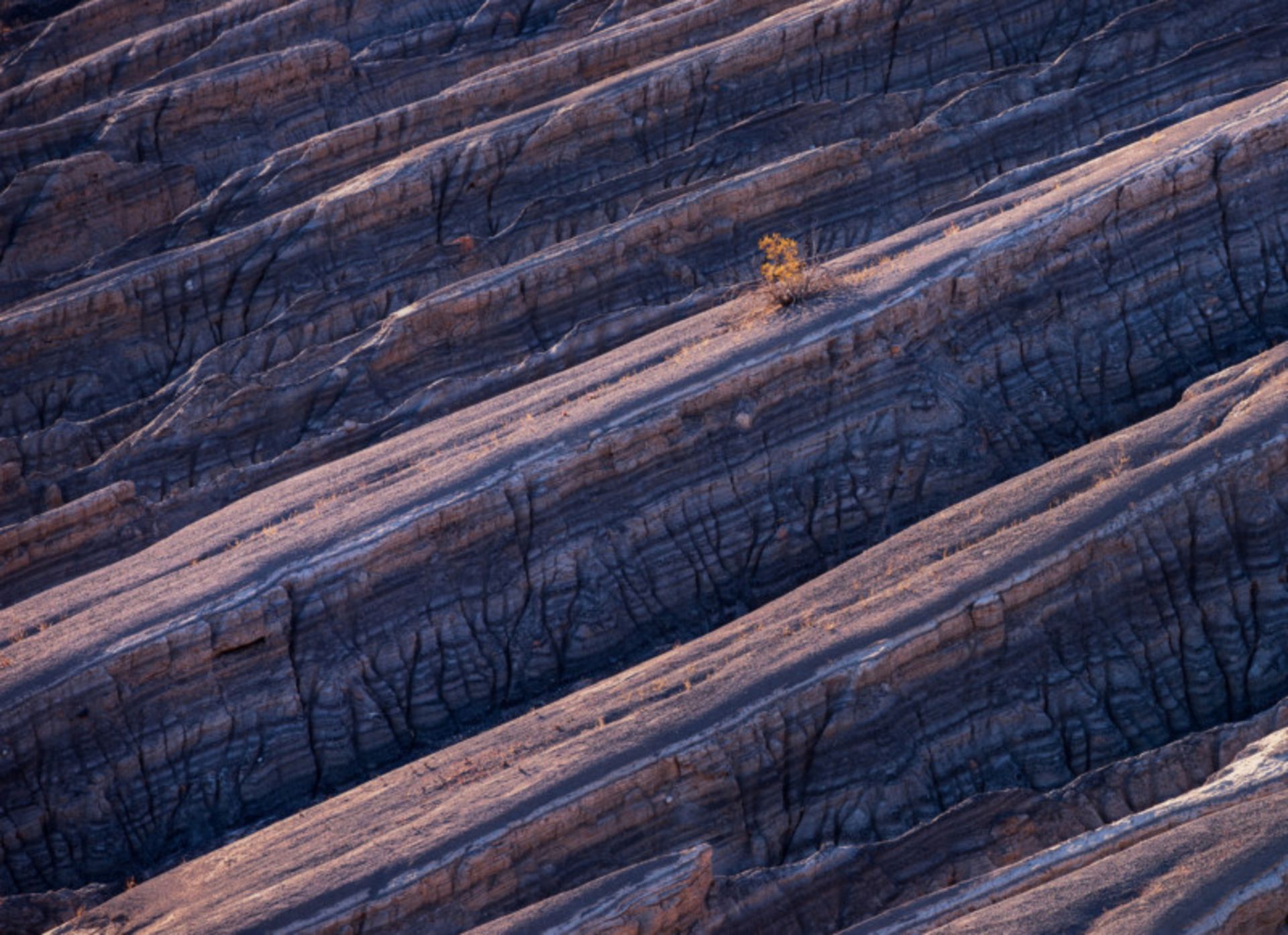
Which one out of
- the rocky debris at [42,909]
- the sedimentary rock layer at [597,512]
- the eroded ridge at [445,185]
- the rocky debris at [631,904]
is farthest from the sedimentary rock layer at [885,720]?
the eroded ridge at [445,185]

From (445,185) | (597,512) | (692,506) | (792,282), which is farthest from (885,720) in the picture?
(445,185)

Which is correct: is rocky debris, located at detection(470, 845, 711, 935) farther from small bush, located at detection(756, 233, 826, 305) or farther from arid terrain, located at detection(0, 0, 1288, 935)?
small bush, located at detection(756, 233, 826, 305)

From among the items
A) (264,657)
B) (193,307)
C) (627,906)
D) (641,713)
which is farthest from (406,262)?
(627,906)

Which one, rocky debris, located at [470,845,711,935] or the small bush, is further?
the small bush

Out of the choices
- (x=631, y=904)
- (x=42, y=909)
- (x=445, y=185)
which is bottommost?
(x=631, y=904)

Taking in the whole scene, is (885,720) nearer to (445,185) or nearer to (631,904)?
(631,904)

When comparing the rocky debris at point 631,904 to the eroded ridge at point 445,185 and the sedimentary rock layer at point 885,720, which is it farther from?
the eroded ridge at point 445,185

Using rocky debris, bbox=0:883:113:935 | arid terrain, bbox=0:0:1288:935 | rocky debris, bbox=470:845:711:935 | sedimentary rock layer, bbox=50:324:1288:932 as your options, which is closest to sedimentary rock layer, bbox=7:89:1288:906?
arid terrain, bbox=0:0:1288:935

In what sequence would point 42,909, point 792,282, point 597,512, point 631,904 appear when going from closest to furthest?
point 631,904 → point 42,909 → point 597,512 → point 792,282

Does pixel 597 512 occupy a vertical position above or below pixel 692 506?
above
